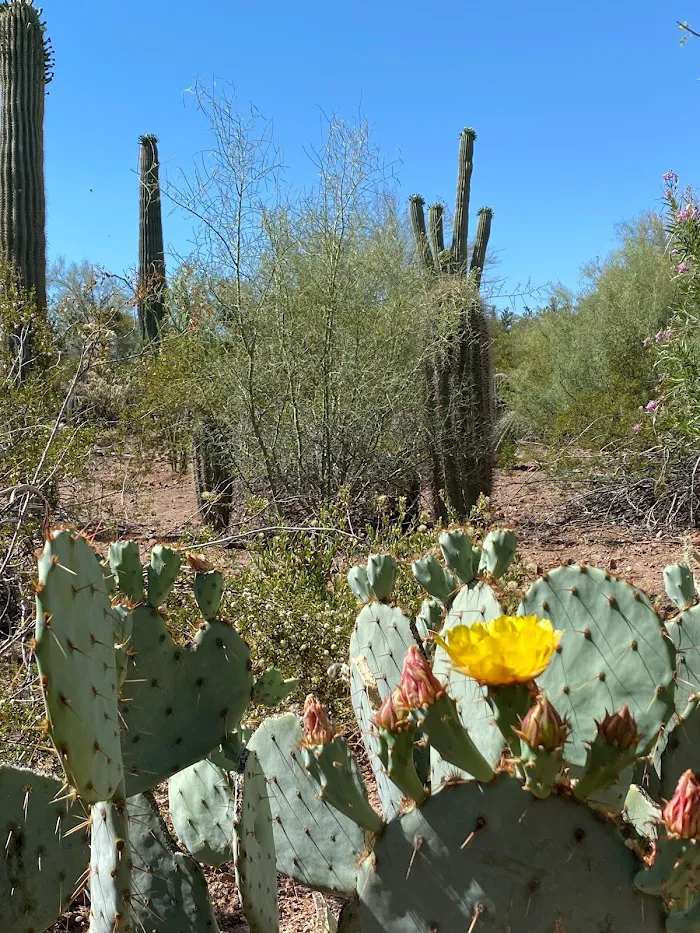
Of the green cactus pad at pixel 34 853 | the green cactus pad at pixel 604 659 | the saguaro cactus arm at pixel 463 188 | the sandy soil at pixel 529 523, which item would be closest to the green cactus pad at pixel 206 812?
the green cactus pad at pixel 34 853

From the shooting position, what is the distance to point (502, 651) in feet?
3.41

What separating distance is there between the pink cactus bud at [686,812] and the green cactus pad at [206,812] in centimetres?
136

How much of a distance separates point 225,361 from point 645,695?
5.49 metres

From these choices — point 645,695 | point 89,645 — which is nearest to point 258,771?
point 89,645

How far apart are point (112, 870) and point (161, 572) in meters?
0.76

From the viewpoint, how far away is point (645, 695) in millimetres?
1520

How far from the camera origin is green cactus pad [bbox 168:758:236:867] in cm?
213

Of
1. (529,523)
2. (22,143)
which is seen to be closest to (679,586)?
(529,523)

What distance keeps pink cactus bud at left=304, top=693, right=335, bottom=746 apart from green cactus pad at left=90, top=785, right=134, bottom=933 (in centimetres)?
43

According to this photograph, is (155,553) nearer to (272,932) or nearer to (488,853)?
(272,932)

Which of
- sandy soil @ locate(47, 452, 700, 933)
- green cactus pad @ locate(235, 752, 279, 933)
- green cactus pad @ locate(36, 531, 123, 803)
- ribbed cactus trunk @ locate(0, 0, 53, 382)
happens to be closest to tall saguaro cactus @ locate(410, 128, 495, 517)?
sandy soil @ locate(47, 452, 700, 933)

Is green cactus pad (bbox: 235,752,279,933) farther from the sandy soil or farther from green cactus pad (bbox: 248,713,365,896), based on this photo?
the sandy soil

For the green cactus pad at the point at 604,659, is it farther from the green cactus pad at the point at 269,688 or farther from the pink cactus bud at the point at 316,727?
the green cactus pad at the point at 269,688

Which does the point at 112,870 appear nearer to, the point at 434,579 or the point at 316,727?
the point at 316,727
